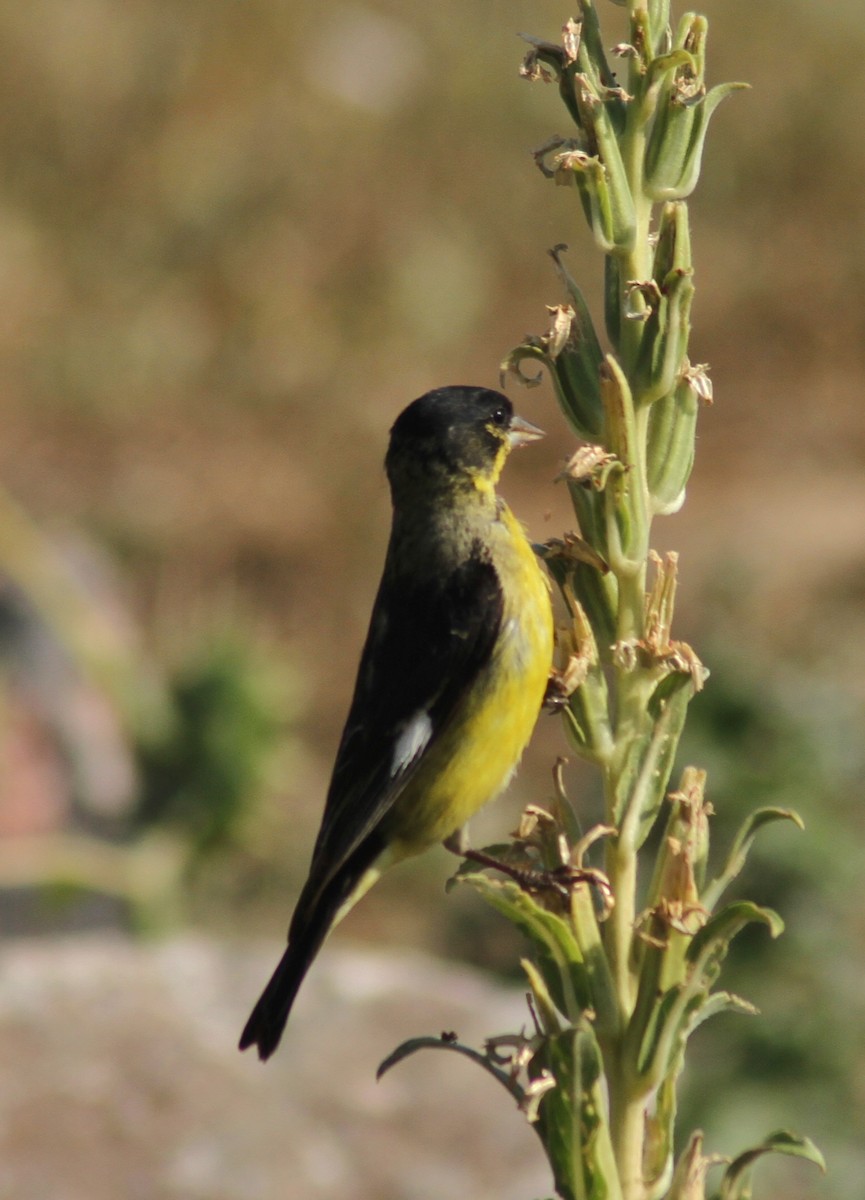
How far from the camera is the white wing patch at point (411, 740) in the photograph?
4.03 metres

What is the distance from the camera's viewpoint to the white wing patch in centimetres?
403

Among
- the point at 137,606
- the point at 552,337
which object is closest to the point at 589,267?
the point at 137,606

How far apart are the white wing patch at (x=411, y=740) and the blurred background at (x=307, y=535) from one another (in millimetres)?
2501

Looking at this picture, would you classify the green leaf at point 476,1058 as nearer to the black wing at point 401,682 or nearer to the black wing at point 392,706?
the black wing at point 392,706

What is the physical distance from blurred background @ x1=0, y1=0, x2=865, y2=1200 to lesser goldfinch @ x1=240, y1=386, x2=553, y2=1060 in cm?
240

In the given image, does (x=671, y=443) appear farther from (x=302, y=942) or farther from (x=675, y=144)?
(x=302, y=942)

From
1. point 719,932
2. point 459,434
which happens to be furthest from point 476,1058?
point 459,434

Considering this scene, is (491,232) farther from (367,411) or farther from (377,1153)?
(377,1153)

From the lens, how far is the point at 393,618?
4367 millimetres

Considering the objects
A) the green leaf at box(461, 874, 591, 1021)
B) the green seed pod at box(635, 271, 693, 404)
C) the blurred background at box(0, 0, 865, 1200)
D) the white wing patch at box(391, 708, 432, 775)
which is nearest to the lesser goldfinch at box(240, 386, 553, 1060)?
the white wing patch at box(391, 708, 432, 775)

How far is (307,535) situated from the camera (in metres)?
14.4

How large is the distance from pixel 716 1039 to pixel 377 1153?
195 centimetres

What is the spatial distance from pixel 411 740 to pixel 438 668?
0.21 meters

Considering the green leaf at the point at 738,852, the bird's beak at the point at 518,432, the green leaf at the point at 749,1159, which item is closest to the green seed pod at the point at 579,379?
the green leaf at the point at 738,852
